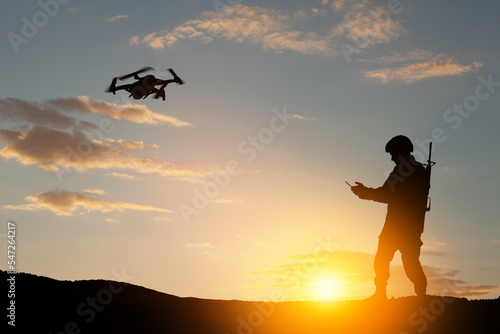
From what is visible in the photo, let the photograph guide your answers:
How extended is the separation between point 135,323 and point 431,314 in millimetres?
6344

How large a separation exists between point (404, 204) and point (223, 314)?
15.9 ft

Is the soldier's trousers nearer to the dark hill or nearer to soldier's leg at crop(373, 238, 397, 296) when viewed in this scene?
soldier's leg at crop(373, 238, 397, 296)

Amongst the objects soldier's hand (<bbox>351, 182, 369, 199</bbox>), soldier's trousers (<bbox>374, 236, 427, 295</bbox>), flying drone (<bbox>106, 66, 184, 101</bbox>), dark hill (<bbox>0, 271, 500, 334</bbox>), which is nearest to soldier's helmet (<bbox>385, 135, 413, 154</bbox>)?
soldier's hand (<bbox>351, 182, 369, 199</bbox>)

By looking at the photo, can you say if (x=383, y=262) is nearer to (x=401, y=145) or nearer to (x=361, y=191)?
(x=361, y=191)

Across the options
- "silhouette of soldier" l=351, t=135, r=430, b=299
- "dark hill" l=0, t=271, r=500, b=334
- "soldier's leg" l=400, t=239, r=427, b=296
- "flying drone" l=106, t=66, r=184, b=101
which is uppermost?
"flying drone" l=106, t=66, r=184, b=101

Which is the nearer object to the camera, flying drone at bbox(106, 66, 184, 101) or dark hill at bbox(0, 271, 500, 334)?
dark hill at bbox(0, 271, 500, 334)

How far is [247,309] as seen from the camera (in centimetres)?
1249

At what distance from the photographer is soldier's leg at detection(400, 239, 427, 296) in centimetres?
1165

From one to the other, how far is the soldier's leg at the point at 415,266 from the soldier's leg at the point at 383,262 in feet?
1.02

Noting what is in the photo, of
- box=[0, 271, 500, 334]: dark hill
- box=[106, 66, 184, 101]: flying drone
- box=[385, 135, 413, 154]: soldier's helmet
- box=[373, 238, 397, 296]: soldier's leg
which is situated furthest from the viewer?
box=[106, 66, 184, 101]: flying drone

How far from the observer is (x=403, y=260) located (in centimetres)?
1185

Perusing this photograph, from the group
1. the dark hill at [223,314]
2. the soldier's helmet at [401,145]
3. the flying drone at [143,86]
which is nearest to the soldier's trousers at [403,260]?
the dark hill at [223,314]

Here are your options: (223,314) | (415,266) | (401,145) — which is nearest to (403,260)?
(415,266)

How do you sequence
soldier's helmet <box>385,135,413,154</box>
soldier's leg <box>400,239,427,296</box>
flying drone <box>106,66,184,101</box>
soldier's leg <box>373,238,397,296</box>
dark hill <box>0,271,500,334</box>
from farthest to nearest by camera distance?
flying drone <box>106,66,184,101</box> < soldier's leg <box>373,238,397,296</box> < soldier's helmet <box>385,135,413,154</box> < soldier's leg <box>400,239,427,296</box> < dark hill <box>0,271,500,334</box>
